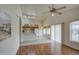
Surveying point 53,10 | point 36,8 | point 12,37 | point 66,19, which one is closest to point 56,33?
point 66,19

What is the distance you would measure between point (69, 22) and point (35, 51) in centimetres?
90

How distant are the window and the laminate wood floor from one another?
0.22 meters

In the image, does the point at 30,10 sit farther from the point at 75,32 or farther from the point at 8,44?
the point at 75,32

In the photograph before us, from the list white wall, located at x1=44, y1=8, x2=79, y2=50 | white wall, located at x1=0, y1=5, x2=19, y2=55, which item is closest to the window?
white wall, located at x1=44, y1=8, x2=79, y2=50

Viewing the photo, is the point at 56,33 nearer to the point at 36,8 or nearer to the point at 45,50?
the point at 45,50

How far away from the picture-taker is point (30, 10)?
2.32 m

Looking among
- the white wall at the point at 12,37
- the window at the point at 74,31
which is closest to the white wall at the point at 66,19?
the window at the point at 74,31

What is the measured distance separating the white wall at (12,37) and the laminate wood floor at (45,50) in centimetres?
16

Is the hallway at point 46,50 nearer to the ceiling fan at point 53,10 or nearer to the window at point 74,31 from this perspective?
the window at point 74,31

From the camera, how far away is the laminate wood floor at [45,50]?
2301 millimetres

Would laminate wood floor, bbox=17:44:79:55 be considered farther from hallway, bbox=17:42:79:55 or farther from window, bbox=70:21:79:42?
window, bbox=70:21:79:42

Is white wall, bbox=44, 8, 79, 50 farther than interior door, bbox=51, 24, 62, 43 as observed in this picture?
No

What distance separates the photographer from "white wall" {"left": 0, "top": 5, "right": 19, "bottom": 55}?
7.34ft
